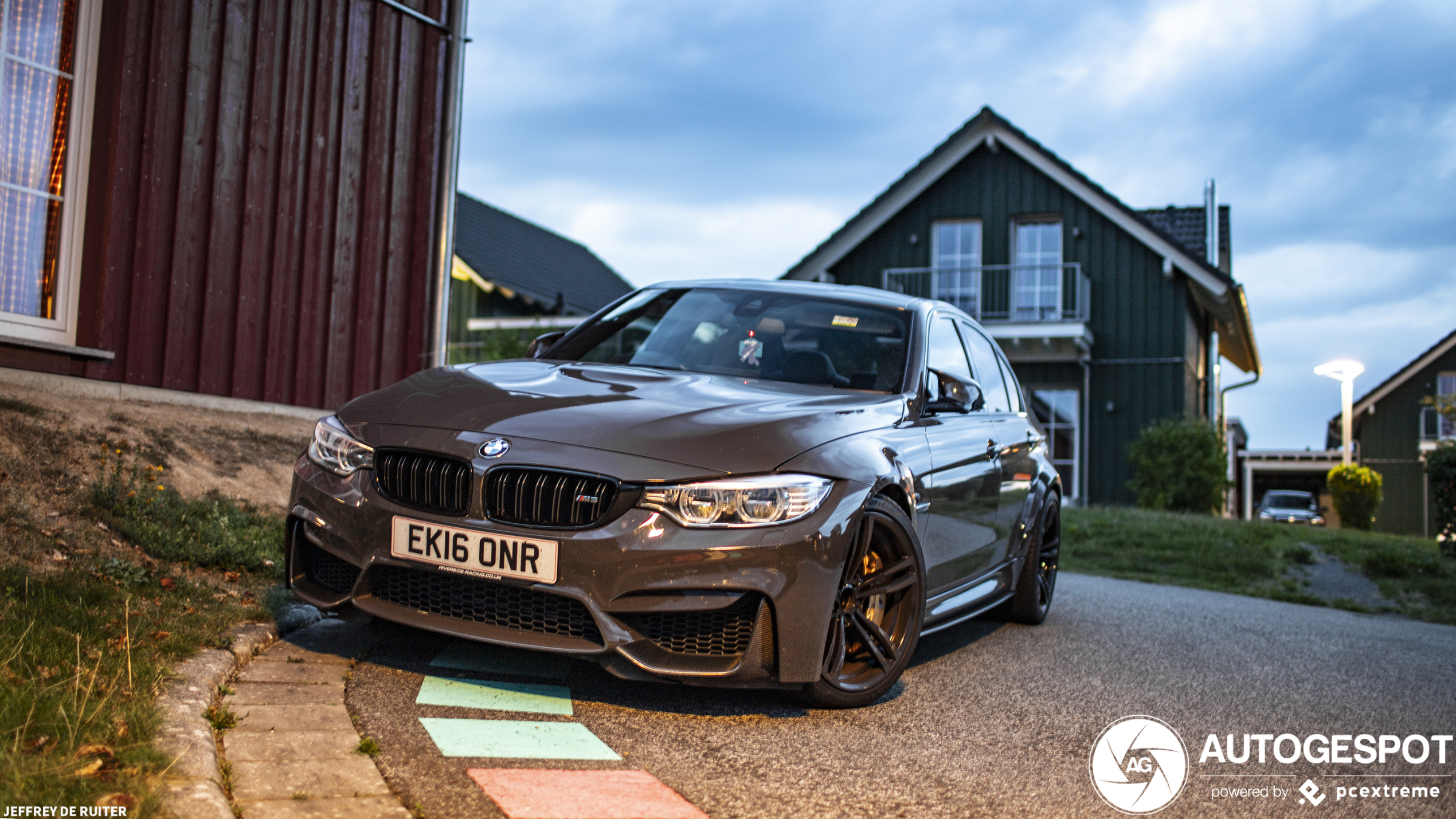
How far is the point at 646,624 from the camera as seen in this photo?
352cm

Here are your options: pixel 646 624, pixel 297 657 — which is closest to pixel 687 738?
pixel 646 624

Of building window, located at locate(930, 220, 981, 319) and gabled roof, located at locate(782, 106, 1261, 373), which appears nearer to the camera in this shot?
gabled roof, located at locate(782, 106, 1261, 373)

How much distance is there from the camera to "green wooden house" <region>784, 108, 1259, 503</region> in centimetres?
2244

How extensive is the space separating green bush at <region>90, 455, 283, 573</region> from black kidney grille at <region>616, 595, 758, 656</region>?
219cm

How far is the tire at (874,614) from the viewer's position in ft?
12.6

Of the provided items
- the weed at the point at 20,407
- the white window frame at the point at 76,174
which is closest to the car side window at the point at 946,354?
the weed at the point at 20,407

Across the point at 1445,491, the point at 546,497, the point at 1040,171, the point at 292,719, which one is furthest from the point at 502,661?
the point at 1040,171

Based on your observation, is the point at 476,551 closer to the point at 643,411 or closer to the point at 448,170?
the point at 643,411

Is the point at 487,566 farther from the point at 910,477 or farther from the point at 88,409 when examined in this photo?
the point at 88,409

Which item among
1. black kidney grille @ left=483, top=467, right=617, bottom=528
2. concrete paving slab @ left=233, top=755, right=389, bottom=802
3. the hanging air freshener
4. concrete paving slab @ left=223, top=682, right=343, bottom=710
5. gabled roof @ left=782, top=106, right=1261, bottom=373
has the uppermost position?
gabled roof @ left=782, top=106, right=1261, bottom=373

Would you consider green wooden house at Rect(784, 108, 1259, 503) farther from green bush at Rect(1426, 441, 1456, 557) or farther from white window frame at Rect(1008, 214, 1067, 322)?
green bush at Rect(1426, 441, 1456, 557)

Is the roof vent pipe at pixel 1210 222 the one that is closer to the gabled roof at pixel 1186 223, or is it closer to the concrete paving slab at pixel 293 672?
the gabled roof at pixel 1186 223

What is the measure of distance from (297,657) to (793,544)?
1.68m

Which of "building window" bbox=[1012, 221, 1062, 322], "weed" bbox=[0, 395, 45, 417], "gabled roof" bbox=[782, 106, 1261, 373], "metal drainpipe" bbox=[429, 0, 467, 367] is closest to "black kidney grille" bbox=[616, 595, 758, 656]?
"weed" bbox=[0, 395, 45, 417]
